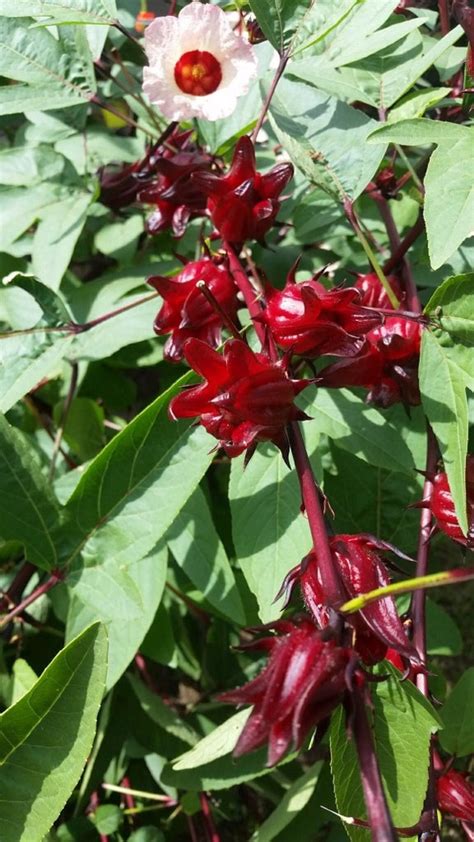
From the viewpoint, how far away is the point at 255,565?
2.26 feet

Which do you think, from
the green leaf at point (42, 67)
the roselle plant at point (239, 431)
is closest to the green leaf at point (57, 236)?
the roselle plant at point (239, 431)

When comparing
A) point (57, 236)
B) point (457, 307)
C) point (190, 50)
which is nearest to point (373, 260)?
point (457, 307)

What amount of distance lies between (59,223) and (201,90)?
0.22 meters

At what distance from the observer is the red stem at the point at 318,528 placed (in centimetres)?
46

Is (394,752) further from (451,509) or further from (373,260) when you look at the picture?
(373,260)

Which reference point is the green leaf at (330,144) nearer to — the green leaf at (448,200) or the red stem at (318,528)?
the green leaf at (448,200)

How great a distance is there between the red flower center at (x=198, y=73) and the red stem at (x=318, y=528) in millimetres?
423

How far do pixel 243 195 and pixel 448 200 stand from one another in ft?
0.58

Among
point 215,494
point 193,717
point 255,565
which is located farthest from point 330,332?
point 193,717

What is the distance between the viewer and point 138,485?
2.41ft

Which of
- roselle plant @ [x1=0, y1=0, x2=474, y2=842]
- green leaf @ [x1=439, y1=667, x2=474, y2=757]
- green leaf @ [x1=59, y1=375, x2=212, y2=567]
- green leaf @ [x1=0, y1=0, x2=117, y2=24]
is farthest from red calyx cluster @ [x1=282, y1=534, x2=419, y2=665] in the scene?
green leaf @ [x1=0, y1=0, x2=117, y2=24]

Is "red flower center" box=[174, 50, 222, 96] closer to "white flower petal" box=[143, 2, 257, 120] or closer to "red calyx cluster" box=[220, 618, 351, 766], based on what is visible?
"white flower petal" box=[143, 2, 257, 120]

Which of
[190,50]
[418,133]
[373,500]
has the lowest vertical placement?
[373,500]

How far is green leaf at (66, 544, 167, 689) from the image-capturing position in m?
0.73
